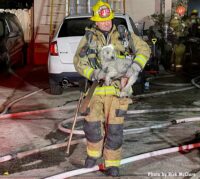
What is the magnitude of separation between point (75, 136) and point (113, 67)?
Result: 6.81 ft

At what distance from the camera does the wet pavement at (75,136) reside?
16.2ft

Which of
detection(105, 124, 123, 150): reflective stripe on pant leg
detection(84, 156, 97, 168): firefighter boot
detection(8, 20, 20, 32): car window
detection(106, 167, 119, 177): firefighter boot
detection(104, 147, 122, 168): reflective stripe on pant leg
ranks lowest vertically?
detection(106, 167, 119, 177): firefighter boot

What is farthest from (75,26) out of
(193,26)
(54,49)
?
(193,26)

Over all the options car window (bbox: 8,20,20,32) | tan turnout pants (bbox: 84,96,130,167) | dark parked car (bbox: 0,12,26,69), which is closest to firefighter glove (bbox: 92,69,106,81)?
tan turnout pants (bbox: 84,96,130,167)

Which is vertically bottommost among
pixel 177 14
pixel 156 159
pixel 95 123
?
pixel 156 159

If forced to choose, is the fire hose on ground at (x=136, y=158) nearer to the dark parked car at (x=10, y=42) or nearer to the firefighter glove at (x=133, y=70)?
the firefighter glove at (x=133, y=70)

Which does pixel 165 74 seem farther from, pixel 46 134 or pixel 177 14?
pixel 46 134

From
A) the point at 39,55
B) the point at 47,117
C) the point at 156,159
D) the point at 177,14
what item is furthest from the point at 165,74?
the point at 156,159

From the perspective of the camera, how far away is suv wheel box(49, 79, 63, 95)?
375 inches

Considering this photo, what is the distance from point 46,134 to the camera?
651 centimetres

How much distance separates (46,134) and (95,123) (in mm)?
2008

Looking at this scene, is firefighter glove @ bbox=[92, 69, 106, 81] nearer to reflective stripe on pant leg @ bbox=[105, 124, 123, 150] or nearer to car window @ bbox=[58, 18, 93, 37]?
reflective stripe on pant leg @ bbox=[105, 124, 123, 150]

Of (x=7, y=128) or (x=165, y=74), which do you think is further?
(x=165, y=74)

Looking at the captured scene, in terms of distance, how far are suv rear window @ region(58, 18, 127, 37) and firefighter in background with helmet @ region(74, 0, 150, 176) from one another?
472cm
